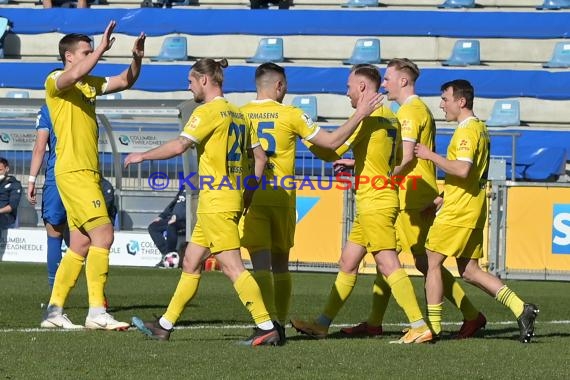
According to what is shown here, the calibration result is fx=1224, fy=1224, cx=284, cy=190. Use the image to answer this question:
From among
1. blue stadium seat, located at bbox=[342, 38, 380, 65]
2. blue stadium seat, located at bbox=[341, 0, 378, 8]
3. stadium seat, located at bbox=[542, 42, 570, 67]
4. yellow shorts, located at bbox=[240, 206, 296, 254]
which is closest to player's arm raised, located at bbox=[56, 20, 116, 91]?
yellow shorts, located at bbox=[240, 206, 296, 254]

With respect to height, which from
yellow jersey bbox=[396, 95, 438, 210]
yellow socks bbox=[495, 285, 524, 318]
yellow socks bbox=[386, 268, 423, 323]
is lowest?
yellow socks bbox=[495, 285, 524, 318]

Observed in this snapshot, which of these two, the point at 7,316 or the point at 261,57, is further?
the point at 261,57

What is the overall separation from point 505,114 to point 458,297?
13430 mm

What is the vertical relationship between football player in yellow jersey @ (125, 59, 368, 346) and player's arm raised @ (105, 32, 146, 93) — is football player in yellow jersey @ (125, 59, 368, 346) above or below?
below

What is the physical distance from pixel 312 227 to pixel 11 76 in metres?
10.3

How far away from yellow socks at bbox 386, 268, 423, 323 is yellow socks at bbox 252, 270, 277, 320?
3.10 ft

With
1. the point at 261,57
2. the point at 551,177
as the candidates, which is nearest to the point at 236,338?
the point at 551,177

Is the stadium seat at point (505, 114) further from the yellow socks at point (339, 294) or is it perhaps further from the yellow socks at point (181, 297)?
the yellow socks at point (181, 297)

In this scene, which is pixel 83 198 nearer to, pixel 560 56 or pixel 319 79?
pixel 319 79

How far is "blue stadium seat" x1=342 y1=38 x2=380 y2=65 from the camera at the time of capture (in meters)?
24.8

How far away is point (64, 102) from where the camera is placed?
32.1 feet

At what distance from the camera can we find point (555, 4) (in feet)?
84.1

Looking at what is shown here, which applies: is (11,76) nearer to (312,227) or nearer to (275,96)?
(312,227)

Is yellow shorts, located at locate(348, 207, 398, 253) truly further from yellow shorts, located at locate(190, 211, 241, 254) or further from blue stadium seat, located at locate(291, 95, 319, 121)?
blue stadium seat, located at locate(291, 95, 319, 121)
